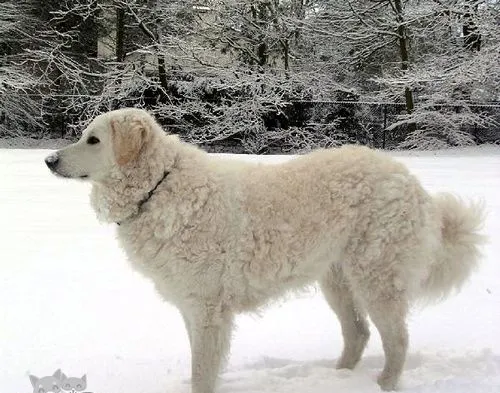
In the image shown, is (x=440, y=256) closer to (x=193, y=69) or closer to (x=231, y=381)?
(x=231, y=381)

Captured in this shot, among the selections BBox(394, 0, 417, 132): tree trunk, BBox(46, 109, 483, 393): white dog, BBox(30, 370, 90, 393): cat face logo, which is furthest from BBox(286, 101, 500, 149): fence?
BBox(30, 370, 90, 393): cat face logo

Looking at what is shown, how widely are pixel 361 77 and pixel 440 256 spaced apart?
68.6 feet

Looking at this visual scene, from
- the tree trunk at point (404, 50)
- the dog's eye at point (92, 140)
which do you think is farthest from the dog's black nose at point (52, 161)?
the tree trunk at point (404, 50)

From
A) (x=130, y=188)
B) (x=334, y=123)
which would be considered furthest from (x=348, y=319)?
(x=334, y=123)

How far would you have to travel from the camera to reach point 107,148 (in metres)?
3.40

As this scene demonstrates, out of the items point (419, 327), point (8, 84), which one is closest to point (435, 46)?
point (8, 84)

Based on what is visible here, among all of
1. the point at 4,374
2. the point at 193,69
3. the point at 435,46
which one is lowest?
the point at 4,374

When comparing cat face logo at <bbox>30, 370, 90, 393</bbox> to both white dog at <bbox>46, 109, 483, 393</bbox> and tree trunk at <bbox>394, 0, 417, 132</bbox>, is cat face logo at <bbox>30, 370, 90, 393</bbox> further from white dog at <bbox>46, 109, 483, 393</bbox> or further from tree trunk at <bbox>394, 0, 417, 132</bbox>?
tree trunk at <bbox>394, 0, 417, 132</bbox>

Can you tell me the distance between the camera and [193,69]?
22.5 metres

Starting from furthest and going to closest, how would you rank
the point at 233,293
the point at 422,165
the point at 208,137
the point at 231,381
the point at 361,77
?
the point at 361,77 < the point at 208,137 < the point at 422,165 < the point at 231,381 < the point at 233,293

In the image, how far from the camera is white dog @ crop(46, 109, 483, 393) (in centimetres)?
330

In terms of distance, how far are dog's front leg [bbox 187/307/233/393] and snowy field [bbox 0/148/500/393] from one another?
0.19 meters

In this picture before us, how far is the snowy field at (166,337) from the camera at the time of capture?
3543 millimetres

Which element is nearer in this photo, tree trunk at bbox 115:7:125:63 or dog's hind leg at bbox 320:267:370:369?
dog's hind leg at bbox 320:267:370:369
